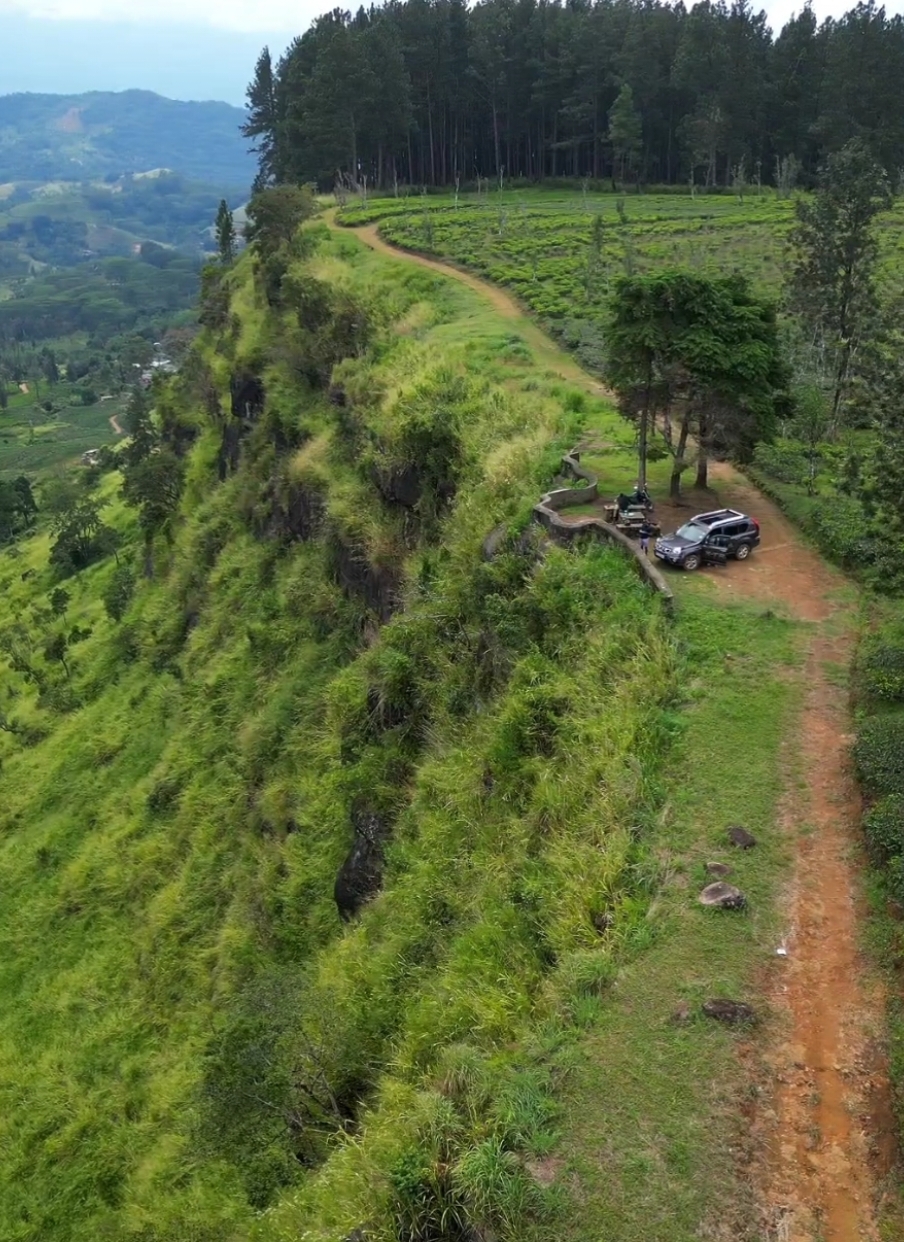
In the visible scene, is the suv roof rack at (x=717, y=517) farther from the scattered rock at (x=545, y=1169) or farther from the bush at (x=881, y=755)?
the scattered rock at (x=545, y=1169)

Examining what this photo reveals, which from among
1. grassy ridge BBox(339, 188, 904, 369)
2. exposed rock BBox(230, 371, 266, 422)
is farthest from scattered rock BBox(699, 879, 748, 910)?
exposed rock BBox(230, 371, 266, 422)

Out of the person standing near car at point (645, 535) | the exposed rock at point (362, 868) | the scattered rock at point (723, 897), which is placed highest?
the person standing near car at point (645, 535)

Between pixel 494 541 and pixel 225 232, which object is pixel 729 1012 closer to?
pixel 494 541

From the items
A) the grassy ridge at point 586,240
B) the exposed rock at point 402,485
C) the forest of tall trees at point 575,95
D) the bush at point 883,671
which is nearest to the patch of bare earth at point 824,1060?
the bush at point 883,671

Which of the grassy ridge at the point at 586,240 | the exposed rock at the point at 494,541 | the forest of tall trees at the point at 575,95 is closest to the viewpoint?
the exposed rock at the point at 494,541

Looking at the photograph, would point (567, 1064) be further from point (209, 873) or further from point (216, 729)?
point (216, 729)

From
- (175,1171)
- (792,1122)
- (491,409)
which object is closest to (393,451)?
(491,409)

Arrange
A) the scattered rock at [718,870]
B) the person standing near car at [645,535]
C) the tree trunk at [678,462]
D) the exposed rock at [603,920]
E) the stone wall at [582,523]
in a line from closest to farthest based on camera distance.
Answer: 1. the exposed rock at [603,920]
2. the scattered rock at [718,870]
3. the stone wall at [582,523]
4. the person standing near car at [645,535]
5. the tree trunk at [678,462]
